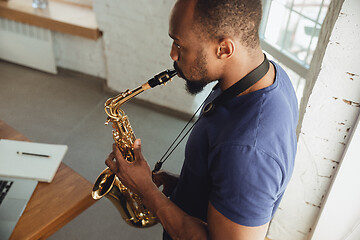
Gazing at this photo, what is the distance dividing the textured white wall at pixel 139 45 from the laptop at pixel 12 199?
2.06 meters

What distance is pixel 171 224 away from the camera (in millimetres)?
1253

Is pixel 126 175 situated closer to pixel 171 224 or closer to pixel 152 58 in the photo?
pixel 171 224

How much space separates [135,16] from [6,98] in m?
1.83

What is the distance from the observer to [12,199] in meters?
1.53

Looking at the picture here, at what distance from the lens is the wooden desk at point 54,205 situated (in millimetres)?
1441

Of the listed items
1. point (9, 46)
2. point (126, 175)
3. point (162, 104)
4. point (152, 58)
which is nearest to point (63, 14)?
point (9, 46)

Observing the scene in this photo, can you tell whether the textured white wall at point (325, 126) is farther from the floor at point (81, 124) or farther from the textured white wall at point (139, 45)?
the textured white wall at point (139, 45)

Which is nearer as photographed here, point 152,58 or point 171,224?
point 171,224

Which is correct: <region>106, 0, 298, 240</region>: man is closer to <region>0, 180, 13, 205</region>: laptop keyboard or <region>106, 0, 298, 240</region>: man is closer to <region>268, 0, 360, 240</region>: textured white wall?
<region>268, 0, 360, 240</region>: textured white wall

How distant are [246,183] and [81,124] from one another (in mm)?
2834

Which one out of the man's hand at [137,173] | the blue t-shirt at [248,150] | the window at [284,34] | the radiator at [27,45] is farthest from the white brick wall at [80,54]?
the blue t-shirt at [248,150]

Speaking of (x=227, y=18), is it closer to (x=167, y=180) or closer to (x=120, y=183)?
(x=167, y=180)

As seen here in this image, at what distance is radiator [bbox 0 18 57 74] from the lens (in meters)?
4.05

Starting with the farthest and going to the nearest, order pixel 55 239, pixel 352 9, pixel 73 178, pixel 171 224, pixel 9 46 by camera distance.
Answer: pixel 9 46, pixel 55 239, pixel 73 178, pixel 352 9, pixel 171 224
